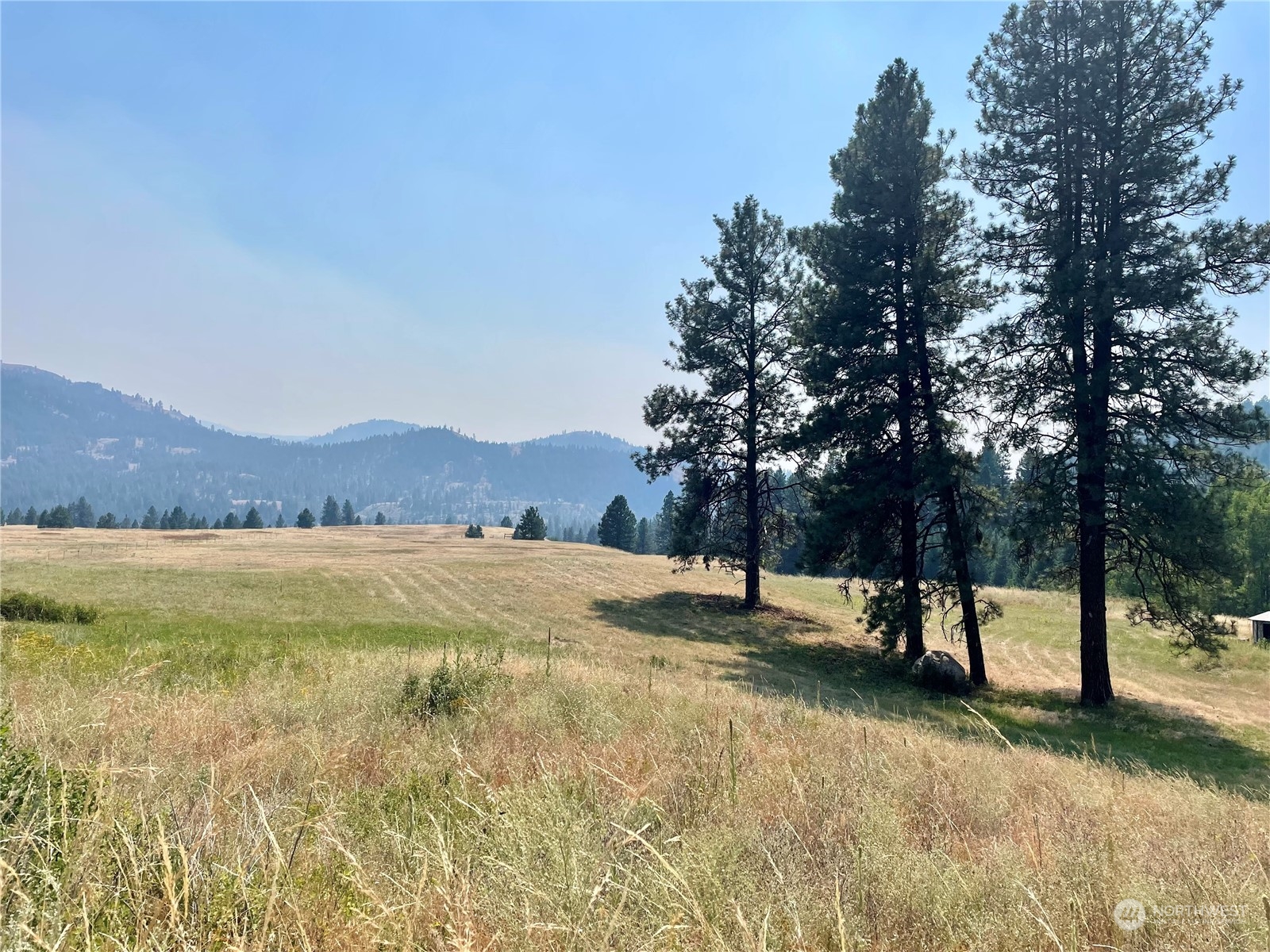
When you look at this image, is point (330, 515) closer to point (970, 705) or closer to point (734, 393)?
point (734, 393)

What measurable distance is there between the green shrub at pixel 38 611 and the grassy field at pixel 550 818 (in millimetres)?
6032

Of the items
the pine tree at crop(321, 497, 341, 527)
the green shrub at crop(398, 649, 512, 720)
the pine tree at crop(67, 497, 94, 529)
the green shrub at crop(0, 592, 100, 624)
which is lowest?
the pine tree at crop(67, 497, 94, 529)

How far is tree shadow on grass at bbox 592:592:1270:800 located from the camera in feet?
33.6

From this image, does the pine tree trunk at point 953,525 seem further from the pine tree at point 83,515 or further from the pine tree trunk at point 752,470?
the pine tree at point 83,515

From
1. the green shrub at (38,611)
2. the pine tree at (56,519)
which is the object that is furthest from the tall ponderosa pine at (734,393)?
the pine tree at (56,519)

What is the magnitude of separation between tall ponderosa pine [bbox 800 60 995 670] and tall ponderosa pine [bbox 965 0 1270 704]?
78.3 inches

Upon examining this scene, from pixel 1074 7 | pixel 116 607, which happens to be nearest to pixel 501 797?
pixel 1074 7

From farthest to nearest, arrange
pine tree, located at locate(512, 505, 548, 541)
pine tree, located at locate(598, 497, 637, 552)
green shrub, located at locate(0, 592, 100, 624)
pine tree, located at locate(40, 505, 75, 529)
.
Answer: pine tree, located at locate(40, 505, 75, 529) < pine tree, located at locate(598, 497, 637, 552) < pine tree, located at locate(512, 505, 548, 541) < green shrub, located at locate(0, 592, 100, 624)

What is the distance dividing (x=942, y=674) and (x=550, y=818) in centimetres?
1549

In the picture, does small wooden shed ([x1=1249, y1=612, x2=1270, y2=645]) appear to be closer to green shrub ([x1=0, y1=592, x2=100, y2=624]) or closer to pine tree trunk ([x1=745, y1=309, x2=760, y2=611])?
pine tree trunk ([x1=745, y1=309, x2=760, y2=611])

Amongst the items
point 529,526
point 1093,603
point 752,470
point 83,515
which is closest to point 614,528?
point 529,526

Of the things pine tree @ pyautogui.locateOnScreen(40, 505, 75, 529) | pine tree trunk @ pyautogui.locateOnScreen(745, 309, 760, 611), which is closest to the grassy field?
pine tree trunk @ pyautogui.locateOnScreen(745, 309, 760, 611)

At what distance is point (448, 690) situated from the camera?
7125 mm

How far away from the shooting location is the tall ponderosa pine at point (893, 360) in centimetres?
1688
